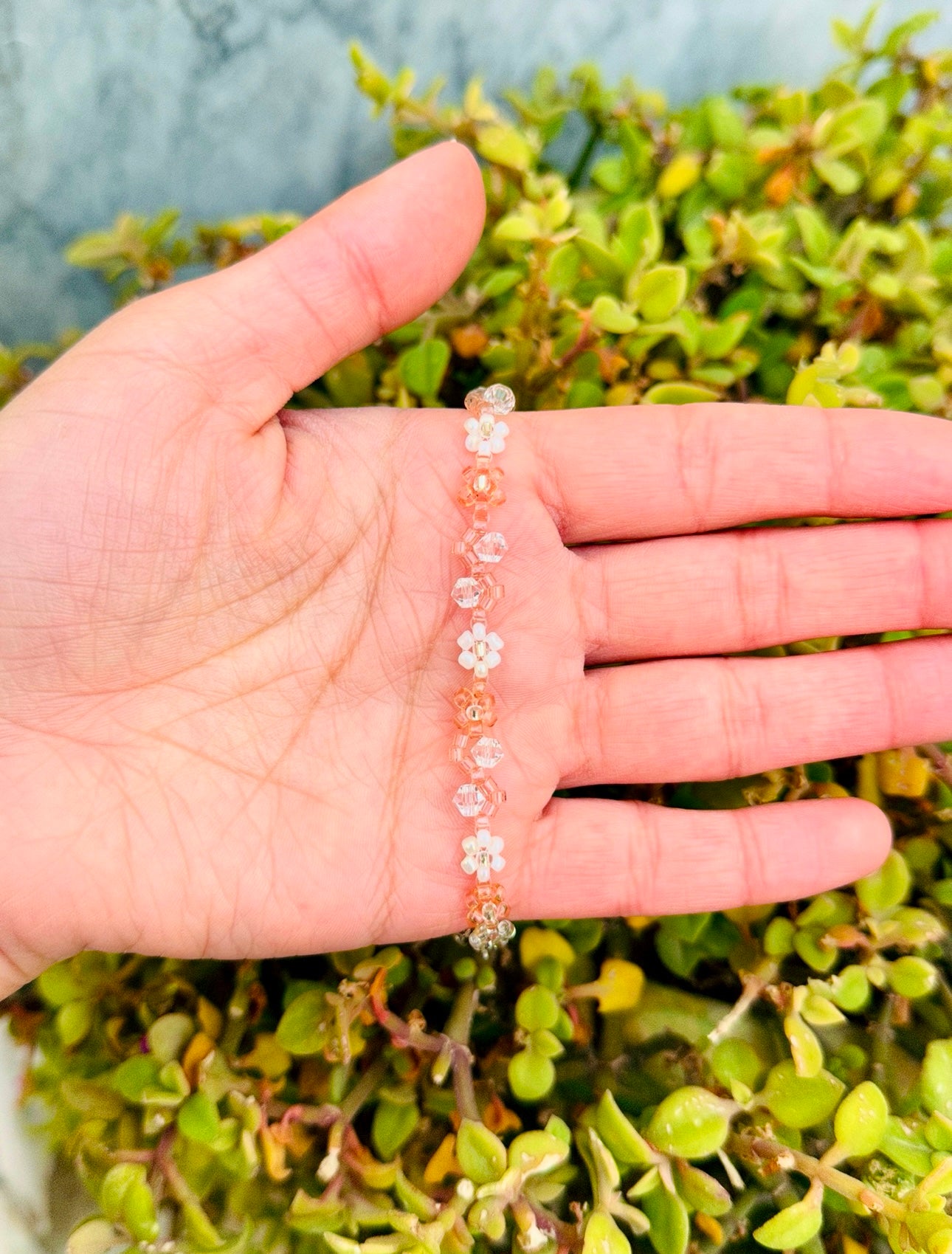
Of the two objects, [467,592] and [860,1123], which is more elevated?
[467,592]

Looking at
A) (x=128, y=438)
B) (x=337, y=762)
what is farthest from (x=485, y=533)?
(x=128, y=438)

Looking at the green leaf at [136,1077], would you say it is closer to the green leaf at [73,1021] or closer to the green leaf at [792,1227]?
the green leaf at [73,1021]

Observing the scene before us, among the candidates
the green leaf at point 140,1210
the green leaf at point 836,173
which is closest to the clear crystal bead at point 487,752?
the green leaf at point 140,1210

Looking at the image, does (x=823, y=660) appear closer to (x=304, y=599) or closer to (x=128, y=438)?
(x=304, y=599)

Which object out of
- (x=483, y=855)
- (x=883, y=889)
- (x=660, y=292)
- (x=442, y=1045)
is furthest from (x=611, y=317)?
(x=442, y=1045)

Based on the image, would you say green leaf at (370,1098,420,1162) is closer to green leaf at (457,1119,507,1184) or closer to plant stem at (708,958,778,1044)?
green leaf at (457,1119,507,1184)

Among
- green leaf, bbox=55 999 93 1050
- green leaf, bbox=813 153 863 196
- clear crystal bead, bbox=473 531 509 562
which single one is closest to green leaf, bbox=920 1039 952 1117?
clear crystal bead, bbox=473 531 509 562

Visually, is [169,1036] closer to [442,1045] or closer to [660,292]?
[442,1045]

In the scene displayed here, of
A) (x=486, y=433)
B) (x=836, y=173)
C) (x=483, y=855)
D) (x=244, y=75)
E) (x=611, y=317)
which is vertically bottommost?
(x=483, y=855)
